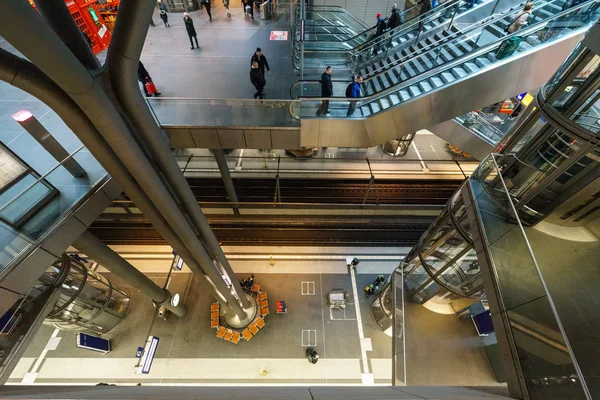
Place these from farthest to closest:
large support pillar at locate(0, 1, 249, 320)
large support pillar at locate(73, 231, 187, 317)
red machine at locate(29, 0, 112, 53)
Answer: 1. red machine at locate(29, 0, 112, 53)
2. large support pillar at locate(73, 231, 187, 317)
3. large support pillar at locate(0, 1, 249, 320)

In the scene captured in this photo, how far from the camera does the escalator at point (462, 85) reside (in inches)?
266

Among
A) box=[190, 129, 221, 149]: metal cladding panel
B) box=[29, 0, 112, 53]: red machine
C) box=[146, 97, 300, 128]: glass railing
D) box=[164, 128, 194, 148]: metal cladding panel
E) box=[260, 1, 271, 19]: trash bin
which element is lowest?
box=[164, 128, 194, 148]: metal cladding panel

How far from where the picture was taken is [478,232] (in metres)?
4.72

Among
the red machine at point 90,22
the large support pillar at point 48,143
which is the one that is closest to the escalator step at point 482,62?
the large support pillar at point 48,143

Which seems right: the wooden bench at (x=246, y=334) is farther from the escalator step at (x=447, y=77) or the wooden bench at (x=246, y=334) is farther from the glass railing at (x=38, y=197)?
the escalator step at (x=447, y=77)

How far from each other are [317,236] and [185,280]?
19.7ft

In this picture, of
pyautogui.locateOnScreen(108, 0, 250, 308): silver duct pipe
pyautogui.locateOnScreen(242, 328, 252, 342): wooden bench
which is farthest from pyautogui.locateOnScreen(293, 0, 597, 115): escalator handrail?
pyautogui.locateOnScreen(242, 328, 252, 342): wooden bench

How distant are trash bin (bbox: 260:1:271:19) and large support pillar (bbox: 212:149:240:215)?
8939 mm

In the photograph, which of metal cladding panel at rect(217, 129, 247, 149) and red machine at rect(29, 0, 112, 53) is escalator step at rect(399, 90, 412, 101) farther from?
red machine at rect(29, 0, 112, 53)

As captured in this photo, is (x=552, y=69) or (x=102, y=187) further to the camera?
(x=552, y=69)

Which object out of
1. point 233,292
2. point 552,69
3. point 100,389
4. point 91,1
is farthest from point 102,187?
point 91,1

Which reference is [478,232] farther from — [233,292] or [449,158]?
[449,158]

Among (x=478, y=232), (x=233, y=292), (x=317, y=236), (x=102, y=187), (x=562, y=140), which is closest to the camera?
(x=562, y=140)

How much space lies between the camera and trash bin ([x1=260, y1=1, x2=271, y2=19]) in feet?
45.2
